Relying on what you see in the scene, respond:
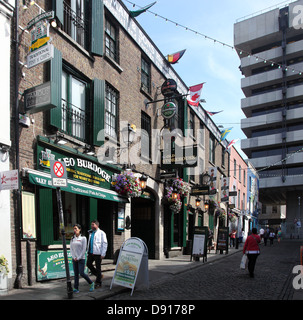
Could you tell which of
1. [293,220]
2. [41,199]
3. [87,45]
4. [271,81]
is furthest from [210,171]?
[271,81]

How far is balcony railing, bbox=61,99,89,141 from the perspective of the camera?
427 inches

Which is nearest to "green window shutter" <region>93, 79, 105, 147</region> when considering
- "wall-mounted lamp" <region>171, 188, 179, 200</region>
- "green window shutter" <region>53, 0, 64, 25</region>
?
"green window shutter" <region>53, 0, 64, 25</region>

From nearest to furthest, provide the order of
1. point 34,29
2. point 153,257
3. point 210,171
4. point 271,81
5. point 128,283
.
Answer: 1. point 128,283
2. point 34,29
3. point 153,257
4. point 210,171
5. point 271,81

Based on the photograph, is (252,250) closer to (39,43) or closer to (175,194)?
(175,194)

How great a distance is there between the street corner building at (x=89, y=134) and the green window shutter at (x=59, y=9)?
0.09ft

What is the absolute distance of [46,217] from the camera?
9.41 metres

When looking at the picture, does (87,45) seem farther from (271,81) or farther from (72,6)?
(271,81)

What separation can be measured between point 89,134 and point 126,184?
7.40 feet

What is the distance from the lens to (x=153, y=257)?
1700 cm

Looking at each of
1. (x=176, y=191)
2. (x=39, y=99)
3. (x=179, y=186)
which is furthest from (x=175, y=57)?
(x=39, y=99)

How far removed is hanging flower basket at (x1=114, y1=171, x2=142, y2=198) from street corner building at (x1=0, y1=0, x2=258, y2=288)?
4 cm

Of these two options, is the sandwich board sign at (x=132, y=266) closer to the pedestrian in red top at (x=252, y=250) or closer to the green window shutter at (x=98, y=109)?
the pedestrian in red top at (x=252, y=250)
